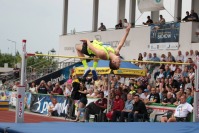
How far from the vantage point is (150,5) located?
18.7 metres

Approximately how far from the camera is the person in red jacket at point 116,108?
12.6 m

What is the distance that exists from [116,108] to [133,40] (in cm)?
773

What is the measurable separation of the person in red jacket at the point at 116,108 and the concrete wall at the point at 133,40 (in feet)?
17.0

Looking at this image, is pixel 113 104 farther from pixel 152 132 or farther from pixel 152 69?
pixel 152 132

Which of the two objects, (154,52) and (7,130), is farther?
(154,52)

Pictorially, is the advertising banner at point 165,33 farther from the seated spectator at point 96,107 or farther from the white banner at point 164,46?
the seated spectator at point 96,107

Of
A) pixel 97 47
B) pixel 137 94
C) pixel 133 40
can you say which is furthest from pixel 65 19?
pixel 97 47

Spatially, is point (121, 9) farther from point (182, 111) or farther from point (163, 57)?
point (182, 111)

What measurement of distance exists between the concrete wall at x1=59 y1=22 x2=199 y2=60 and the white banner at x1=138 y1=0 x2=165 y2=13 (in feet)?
2.87

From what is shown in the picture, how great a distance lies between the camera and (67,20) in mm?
25625

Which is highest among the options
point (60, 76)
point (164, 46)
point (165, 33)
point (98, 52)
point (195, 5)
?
point (195, 5)

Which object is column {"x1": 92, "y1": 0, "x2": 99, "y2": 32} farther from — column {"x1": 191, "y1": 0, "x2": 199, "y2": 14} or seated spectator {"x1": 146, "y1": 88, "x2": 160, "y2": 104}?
seated spectator {"x1": 146, "y1": 88, "x2": 160, "y2": 104}

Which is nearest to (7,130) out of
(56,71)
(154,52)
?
(154,52)

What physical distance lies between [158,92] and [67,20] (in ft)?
45.0
